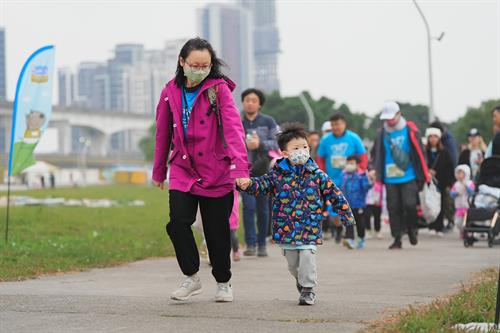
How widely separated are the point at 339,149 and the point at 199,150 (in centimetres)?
819

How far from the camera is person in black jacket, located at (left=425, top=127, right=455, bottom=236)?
19.6m

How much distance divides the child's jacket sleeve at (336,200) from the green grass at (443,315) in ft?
3.10

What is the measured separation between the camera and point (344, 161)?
15.9 m

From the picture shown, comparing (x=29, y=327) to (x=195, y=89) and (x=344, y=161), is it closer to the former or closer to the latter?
(x=195, y=89)

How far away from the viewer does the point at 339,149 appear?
16.0 meters

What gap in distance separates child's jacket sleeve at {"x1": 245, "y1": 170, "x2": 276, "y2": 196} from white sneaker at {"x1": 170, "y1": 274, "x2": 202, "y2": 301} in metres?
0.72

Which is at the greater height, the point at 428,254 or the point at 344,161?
the point at 344,161

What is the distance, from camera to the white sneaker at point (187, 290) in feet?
25.8

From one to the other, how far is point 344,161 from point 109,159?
170 meters

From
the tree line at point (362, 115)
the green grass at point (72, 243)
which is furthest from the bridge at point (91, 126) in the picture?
the green grass at point (72, 243)

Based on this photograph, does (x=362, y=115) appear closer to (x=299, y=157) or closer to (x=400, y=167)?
(x=400, y=167)

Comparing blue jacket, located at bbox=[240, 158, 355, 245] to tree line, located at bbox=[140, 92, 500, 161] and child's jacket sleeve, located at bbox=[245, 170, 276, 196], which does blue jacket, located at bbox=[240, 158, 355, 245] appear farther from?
tree line, located at bbox=[140, 92, 500, 161]

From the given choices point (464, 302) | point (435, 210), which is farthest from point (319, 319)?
point (435, 210)

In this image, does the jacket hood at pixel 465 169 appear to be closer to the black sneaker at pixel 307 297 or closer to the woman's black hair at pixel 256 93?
the woman's black hair at pixel 256 93
